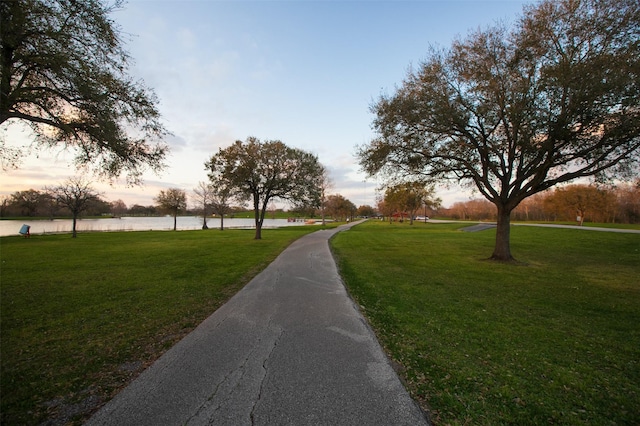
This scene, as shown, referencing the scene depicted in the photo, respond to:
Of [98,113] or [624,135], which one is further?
[624,135]

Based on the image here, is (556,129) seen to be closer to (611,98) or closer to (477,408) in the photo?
(611,98)

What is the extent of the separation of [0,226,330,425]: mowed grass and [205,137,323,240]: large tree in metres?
11.7

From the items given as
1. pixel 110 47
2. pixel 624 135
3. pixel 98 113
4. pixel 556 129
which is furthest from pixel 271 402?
pixel 624 135

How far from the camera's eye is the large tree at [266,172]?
20859 mm

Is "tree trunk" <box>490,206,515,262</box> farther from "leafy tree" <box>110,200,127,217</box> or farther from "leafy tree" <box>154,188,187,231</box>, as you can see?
"leafy tree" <box>110,200,127,217</box>

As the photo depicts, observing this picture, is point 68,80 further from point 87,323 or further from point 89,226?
point 89,226

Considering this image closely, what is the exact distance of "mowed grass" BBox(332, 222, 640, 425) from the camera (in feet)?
9.05

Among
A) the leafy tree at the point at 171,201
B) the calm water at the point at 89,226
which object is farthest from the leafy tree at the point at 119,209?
the leafy tree at the point at 171,201

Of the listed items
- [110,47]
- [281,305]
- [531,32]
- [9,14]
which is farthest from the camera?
[531,32]

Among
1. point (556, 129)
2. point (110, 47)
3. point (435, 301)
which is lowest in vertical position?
point (435, 301)

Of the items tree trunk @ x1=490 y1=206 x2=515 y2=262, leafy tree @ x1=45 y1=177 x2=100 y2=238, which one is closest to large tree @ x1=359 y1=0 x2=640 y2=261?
tree trunk @ x1=490 y1=206 x2=515 y2=262

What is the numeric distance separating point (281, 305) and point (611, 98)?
436 inches

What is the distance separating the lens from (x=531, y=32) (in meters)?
Answer: 9.93

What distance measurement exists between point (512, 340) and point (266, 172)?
19.6 m
